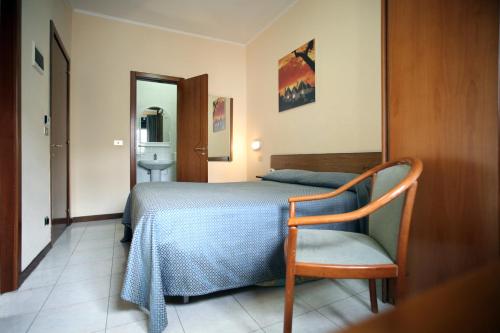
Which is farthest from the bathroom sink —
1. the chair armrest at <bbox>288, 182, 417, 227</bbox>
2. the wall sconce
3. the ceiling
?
the chair armrest at <bbox>288, 182, 417, 227</bbox>

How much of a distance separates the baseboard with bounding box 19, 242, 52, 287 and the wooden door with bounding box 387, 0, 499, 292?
2.45m

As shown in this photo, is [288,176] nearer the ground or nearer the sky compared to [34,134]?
nearer the ground

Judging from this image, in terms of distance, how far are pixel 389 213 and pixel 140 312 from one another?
4.59 feet

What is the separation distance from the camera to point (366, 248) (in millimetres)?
1170

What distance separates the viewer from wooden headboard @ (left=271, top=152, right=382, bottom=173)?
2.29m

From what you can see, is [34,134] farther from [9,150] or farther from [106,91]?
[106,91]

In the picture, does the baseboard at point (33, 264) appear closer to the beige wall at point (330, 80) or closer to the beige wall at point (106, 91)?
the beige wall at point (106, 91)

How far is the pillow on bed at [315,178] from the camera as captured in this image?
2.07 metres

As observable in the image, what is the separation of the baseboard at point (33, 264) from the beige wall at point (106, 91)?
132cm

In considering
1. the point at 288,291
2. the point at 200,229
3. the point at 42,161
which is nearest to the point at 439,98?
the point at 288,291

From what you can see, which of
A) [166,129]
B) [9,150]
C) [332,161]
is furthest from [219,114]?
[9,150]

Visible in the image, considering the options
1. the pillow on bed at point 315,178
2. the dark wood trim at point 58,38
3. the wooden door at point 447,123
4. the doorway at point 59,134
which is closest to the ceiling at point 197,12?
the dark wood trim at point 58,38

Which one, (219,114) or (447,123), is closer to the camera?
(447,123)

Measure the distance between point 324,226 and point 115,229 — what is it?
8.62 ft
